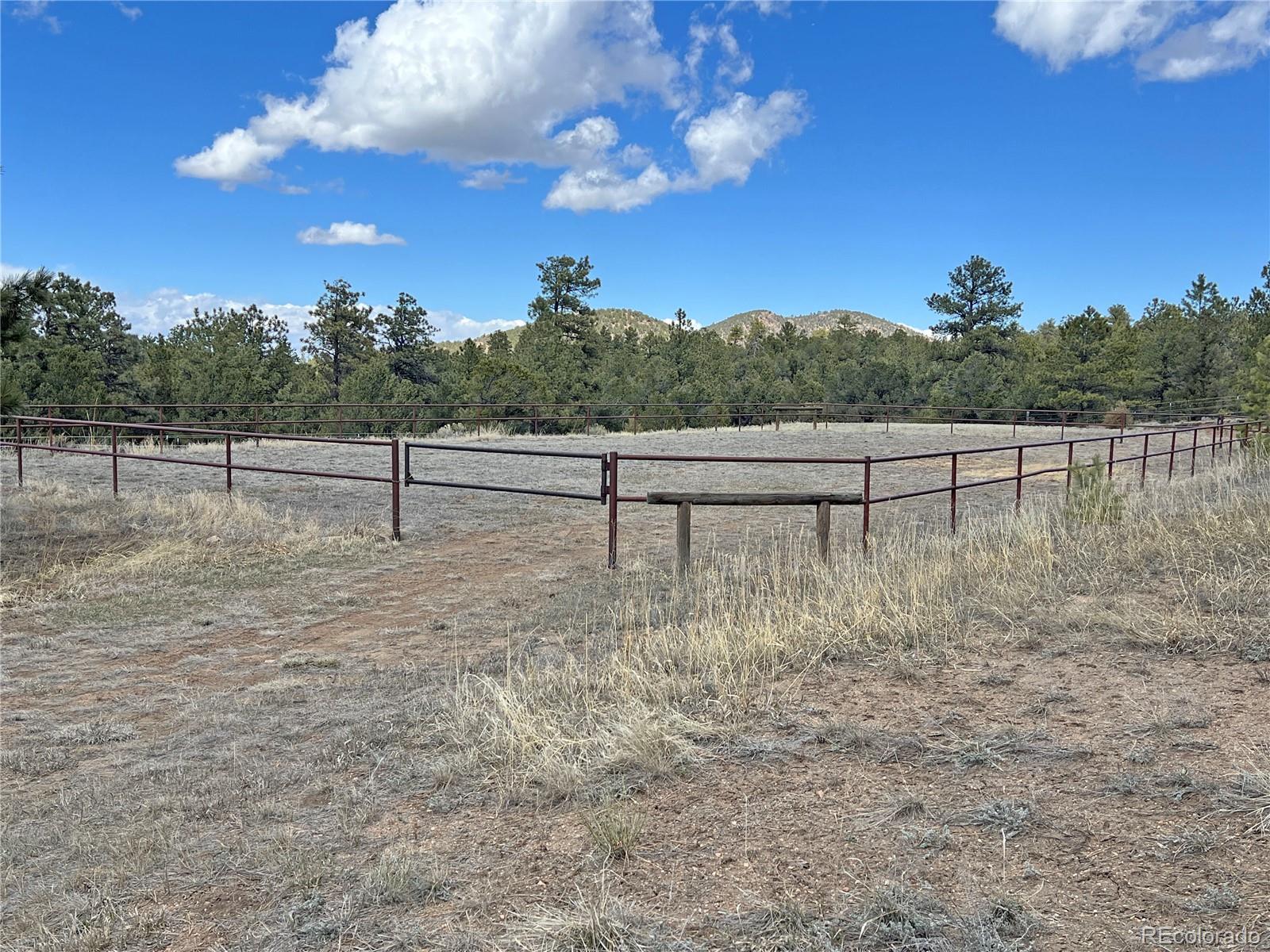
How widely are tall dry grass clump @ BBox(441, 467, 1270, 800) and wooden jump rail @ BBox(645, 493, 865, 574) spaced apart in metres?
0.21

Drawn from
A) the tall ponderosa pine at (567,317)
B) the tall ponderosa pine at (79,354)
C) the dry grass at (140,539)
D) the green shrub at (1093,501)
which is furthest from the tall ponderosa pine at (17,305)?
the tall ponderosa pine at (567,317)

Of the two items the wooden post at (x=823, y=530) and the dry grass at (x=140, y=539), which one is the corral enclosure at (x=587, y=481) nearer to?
the dry grass at (x=140, y=539)

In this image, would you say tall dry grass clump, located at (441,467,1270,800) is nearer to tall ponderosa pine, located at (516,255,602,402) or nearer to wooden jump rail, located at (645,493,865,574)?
wooden jump rail, located at (645,493,865,574)

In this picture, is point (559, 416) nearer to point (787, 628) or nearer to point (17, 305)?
point (17, 305)

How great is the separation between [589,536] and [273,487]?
6465 mm

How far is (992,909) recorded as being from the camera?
108 inches

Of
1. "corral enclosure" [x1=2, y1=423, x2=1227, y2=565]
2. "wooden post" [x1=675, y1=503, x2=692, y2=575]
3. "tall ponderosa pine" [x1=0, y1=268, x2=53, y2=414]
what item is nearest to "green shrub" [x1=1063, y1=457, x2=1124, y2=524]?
"corral enclosure" [x1=2, y1=423, x2=1227, y2=565]

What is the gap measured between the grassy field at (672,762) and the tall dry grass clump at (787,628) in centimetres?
3

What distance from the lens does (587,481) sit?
59.7 feet

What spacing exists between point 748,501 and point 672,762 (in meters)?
5.07

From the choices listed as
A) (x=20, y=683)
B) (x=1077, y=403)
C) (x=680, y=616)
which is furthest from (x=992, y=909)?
(x=1077, y=403)

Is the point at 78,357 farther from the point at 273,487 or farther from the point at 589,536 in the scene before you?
the point at 589,536

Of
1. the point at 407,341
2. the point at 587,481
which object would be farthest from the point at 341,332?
the point at 587,481

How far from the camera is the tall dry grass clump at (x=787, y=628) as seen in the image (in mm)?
4145
